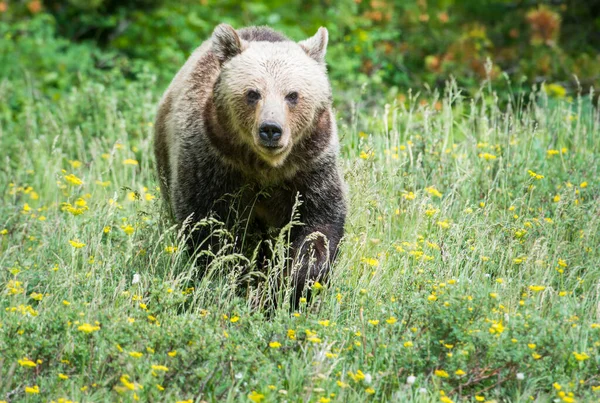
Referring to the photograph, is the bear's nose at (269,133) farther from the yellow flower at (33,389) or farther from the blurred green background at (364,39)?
the blurred green background at (364,39)

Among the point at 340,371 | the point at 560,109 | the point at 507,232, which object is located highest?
the point at 560,109

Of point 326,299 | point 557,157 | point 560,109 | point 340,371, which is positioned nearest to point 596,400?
point 340,371

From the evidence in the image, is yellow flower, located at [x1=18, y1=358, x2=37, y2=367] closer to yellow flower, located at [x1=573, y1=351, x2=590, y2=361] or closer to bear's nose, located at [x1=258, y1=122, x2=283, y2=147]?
bear's nose, located at [x1=258, y1=122, x2=283, y2=147]

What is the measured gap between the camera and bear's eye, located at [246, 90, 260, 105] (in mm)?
5266

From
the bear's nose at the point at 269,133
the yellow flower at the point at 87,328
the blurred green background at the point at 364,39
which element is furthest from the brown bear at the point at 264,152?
the blurred green background at the point at 364,39

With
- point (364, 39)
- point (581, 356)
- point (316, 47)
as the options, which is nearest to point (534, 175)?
point (316, 47)

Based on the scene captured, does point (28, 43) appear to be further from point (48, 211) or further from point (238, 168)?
point (238, 168)

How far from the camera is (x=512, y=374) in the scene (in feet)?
13.9

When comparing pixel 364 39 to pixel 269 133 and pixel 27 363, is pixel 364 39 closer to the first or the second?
pixel 269 133

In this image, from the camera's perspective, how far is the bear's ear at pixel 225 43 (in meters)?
5.46

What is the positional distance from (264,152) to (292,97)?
38 centimetres

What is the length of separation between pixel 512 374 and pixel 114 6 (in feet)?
31.1

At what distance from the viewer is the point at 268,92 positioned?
17.2 feet

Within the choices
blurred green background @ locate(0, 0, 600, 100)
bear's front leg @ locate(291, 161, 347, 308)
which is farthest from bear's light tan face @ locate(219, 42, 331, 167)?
blurred green background @ locate(0, 0, 600, 100)
